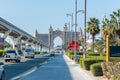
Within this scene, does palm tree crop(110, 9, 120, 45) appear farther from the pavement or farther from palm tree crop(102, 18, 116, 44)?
the pavement

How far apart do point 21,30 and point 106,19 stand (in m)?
44.4

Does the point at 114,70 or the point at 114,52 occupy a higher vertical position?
the point at 114,52

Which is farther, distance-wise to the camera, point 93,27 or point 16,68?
point 93,27

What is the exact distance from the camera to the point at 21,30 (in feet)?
451

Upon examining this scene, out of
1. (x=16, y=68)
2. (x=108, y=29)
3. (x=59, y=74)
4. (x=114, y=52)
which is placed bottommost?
(x=59, y=74)

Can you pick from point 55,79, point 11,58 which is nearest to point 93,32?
point 11,58

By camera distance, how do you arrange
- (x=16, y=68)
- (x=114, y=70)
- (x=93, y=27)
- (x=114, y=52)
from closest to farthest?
(x=114, y=70) → (x=114, y=52) → (x=16, y=68) → (x=93, y=27)

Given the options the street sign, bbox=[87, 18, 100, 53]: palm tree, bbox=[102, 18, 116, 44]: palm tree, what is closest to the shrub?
the street sign

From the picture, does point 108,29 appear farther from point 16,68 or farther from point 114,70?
point 114,70

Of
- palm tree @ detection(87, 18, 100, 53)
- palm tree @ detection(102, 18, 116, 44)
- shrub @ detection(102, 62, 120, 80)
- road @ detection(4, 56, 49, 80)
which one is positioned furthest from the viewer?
palm tree @ detection(87, 18, 100, 53)

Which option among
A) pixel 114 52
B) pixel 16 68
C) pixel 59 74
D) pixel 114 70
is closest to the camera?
pixel 114 70

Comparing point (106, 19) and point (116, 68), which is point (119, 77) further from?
point (106, 19)

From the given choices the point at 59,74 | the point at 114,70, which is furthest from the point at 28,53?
the point at 114,70

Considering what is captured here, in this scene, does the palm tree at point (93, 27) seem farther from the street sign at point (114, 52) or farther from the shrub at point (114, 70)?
the shrub at point (114, 70)
